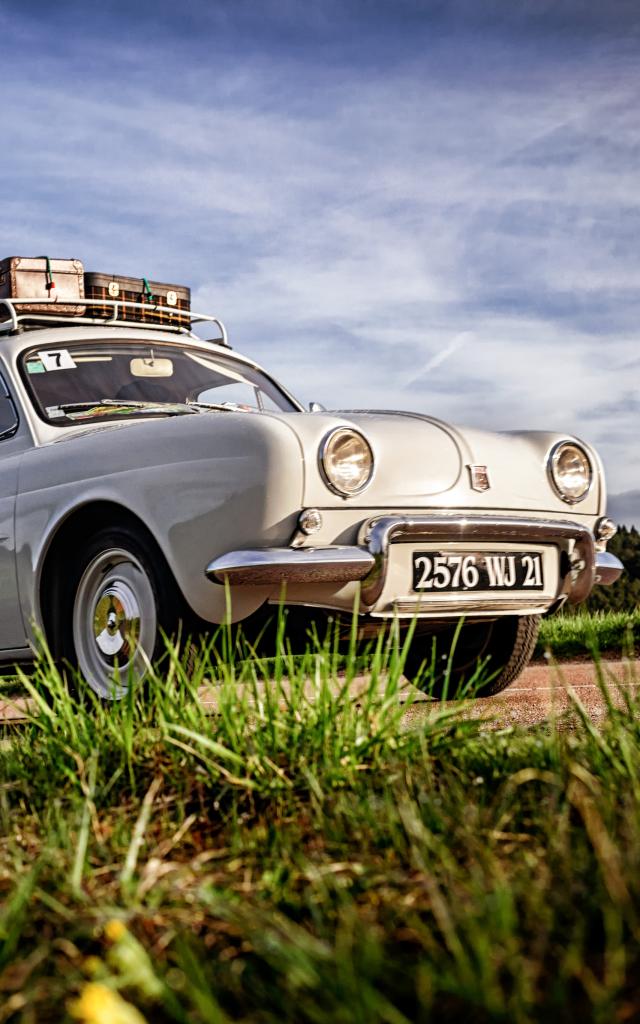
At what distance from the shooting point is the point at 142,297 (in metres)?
7.00

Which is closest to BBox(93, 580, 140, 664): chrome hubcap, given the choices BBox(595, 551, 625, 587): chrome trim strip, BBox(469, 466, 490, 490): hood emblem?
BBox(469, 466, 490, 490): hood emblem

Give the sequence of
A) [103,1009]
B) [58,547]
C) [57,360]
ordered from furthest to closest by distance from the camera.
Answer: [57,360] → [58,547] → [103,1009]

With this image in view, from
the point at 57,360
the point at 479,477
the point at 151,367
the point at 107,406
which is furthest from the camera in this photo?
the point at 151,367

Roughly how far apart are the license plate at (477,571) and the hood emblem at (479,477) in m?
0.25

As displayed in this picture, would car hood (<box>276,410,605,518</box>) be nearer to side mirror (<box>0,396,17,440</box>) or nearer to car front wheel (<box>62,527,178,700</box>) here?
car front wheel (<box>62,527,178,700</box>)

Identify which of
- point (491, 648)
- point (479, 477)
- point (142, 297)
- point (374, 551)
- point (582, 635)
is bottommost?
point (582, 635)

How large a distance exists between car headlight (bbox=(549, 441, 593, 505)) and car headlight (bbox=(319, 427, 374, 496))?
0.97 meters

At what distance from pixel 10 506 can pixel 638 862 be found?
3.74 metres

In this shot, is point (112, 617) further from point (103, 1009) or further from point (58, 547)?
point (103, 1009)

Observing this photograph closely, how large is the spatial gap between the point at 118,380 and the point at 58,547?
43.8 inches

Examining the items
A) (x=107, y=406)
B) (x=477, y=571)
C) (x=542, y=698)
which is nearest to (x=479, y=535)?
(x=477, y=571)

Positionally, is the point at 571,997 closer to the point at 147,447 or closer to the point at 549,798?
the point at 549,798

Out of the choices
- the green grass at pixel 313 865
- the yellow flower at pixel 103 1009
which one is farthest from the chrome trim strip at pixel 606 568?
the yellow flower at pixel 103 1009

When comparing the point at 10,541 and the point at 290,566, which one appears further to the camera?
the point at 10,541
